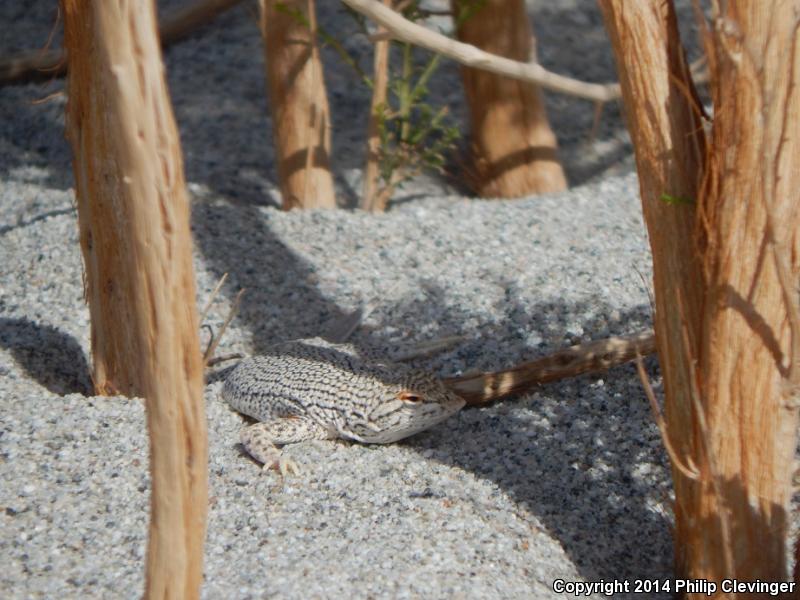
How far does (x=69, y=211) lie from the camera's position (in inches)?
259

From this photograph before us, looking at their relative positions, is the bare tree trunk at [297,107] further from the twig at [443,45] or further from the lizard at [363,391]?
the twig at [443,45]

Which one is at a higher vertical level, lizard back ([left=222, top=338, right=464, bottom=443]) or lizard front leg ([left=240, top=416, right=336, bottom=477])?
lizard back ([left=222, top=338, right=464, bottom=443])

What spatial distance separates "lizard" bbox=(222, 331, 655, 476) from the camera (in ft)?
15.0

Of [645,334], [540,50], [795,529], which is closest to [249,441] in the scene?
[645,334]

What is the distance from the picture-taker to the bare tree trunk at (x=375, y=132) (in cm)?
651

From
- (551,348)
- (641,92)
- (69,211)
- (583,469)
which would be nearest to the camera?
(641,92)

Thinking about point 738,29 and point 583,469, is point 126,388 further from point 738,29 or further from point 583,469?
point 738,29

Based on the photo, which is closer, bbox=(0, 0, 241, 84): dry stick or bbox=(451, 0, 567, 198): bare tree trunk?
bbox=(451, 0, 567, 198): bare tree trunk

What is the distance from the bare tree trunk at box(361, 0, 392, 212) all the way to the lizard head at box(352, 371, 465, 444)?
8.14 ft

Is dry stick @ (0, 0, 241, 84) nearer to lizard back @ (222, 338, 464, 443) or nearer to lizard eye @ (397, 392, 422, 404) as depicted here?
lizard back @ (222, 338, 464, 443)

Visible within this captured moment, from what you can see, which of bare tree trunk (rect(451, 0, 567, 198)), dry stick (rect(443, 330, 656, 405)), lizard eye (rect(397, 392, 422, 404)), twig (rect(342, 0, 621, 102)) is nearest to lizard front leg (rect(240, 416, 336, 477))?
lizard eye (rect(397, 392, 422, 404))

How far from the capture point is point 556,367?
4.82 m

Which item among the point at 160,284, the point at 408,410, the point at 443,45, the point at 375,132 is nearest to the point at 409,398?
the point at 408,410

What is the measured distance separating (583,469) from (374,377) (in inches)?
42.5
